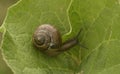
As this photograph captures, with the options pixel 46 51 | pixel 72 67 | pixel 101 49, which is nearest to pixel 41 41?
pixel 46 51

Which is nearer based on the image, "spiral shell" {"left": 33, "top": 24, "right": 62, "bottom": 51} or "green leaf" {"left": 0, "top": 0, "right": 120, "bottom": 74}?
"green leaf" {"left": 0, "top": 0, "right": 120, "bottom": 74}

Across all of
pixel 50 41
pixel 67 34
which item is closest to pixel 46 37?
pixel 50 41

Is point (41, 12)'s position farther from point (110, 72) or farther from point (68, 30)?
point (110, 72)

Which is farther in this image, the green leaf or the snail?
the snail

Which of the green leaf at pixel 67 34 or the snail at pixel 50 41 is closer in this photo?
the green leaf at pixel 67 34

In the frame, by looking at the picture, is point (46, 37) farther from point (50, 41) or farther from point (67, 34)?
point (67, 34)
